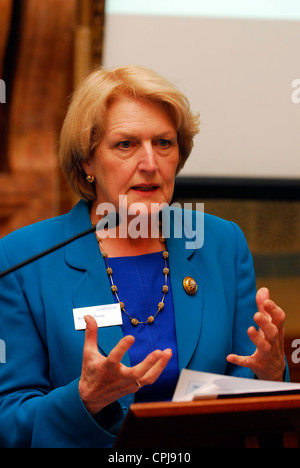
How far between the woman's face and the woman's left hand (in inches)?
15.8

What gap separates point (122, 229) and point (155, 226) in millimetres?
100

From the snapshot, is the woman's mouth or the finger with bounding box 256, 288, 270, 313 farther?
the woman's mouth

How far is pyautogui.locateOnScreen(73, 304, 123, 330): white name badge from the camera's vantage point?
Answer: 154 cm

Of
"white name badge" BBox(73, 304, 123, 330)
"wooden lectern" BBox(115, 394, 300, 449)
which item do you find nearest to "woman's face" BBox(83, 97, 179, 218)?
"white name badge" BBox(73, 304, 123, 330)

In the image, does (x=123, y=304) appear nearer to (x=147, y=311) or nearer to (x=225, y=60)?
(x=147, y=311)

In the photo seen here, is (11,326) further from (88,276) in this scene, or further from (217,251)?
(217,251)

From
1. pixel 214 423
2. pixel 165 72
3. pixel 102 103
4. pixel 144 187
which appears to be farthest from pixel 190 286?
pixel 165 72

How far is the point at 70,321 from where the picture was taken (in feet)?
5.03

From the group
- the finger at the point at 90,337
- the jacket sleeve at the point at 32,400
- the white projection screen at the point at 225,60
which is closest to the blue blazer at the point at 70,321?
the jacket sleeve at the point at 32,400

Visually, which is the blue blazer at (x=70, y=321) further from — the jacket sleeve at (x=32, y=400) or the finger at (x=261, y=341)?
the finger at (x=261, y=341)

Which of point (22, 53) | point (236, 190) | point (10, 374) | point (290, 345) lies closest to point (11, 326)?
point (10, 374)

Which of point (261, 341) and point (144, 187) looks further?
point (144, 187)

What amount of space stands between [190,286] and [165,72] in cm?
126

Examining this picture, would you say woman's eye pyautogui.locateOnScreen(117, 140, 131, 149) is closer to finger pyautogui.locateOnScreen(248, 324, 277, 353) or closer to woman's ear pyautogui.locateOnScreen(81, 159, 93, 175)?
woman's ear pyautogui.locateOnScreen(81, 159, 93, 175)
